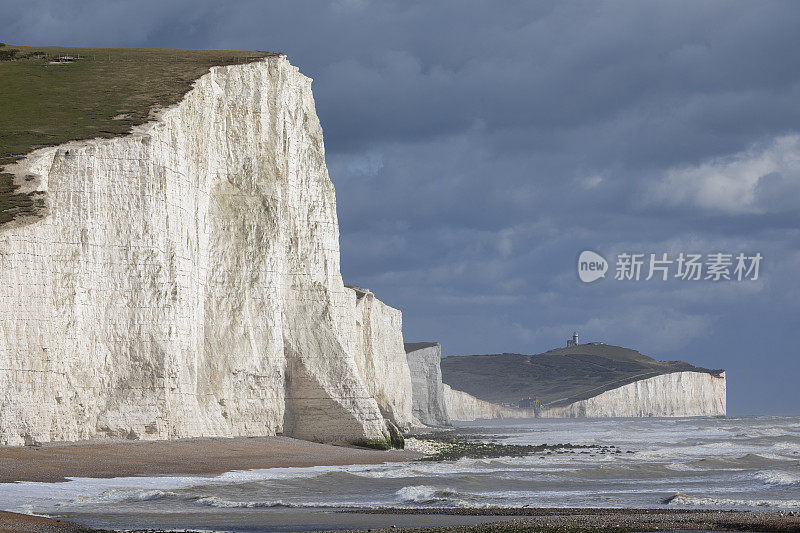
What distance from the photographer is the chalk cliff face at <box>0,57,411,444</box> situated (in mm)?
27281

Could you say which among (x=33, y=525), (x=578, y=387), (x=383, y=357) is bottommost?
(x=33, y=525)

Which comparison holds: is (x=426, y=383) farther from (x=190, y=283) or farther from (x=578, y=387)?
(x=578, y=387)

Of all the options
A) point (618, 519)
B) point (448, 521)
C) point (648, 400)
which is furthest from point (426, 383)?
point (648, 400)

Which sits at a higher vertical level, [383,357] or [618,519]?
[383,357]

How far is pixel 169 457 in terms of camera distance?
26609mm

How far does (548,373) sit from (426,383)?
99.7 m

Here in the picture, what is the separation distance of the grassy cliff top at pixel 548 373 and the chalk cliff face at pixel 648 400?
1961 mm

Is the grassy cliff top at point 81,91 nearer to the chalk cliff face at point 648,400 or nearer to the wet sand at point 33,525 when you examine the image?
the wet sand at point 33,525

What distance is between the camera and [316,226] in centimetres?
4028

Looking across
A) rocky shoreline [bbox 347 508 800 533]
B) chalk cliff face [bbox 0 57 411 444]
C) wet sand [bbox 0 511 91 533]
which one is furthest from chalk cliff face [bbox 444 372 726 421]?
wet sand [bbox 0 511 91 533]

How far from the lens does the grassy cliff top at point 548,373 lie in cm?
15850

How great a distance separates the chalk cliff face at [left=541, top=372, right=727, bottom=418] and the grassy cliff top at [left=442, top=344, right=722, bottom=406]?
1.96 m

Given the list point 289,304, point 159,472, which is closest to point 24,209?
point 159,472

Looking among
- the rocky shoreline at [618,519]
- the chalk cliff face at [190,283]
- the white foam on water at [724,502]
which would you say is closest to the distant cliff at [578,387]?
the chalk cliff face at [190,283]
